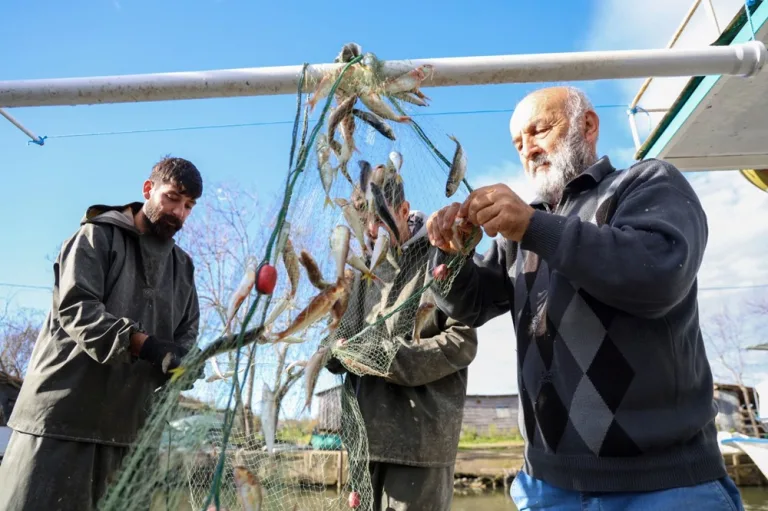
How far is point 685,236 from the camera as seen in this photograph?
182 cm

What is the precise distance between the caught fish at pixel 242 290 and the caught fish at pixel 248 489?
581 millimetres

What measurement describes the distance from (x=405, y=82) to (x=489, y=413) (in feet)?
112

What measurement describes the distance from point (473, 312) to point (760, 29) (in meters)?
3.31

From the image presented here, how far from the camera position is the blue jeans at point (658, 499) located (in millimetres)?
1707

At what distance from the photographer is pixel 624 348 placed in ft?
6.10

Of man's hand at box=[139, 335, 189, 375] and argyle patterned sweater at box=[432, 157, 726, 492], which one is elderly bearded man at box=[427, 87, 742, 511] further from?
man's hand at box=[139, 335, 189, 375]

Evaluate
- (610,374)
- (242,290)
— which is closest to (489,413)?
(610,374)

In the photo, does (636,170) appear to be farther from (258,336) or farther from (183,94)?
(183,94)

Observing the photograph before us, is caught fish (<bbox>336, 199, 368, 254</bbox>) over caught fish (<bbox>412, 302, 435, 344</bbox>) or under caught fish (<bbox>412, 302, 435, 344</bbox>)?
over

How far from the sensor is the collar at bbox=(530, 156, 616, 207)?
224 cm

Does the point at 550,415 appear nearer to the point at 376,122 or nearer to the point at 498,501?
the point at 376,122

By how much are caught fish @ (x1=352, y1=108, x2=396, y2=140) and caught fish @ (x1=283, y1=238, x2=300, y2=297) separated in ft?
2.33

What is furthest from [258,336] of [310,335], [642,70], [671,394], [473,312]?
[642,70]

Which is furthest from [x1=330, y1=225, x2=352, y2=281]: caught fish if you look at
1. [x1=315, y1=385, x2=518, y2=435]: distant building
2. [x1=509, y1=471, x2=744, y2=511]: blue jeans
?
[x1=315, y1=385, x2=518, y2=435]: distant building
